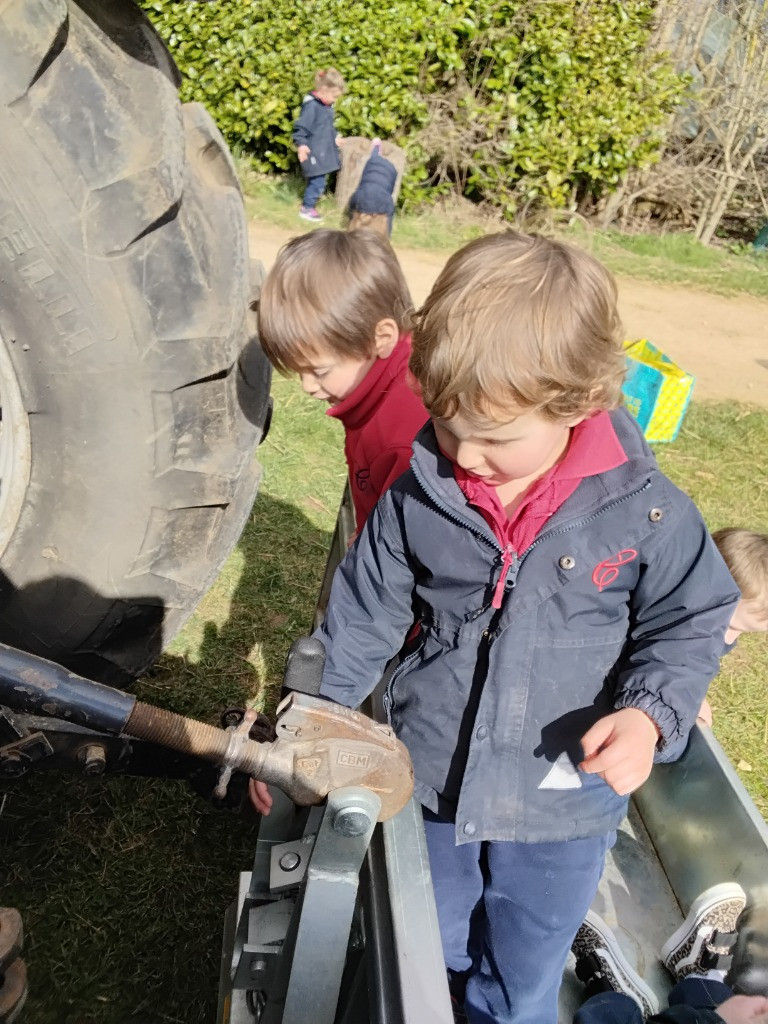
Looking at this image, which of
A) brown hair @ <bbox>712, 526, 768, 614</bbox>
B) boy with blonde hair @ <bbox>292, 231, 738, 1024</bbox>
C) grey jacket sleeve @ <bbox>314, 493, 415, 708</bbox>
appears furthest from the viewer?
brown hair @ <bbox>712, 526, 768, 614</bbox>

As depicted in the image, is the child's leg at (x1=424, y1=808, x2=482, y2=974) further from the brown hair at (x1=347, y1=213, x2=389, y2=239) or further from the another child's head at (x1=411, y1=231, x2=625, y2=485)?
the brown hair at (x1=347, y1=213, x2=389, y2=239)

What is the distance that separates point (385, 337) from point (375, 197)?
4.96 metres

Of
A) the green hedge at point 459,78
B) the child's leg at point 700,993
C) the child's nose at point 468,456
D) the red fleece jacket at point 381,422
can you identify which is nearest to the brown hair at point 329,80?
the green hedge at point 459,78

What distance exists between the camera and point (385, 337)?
6.11ft

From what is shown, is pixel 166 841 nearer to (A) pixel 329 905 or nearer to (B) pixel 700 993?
(A) pixel 329 905

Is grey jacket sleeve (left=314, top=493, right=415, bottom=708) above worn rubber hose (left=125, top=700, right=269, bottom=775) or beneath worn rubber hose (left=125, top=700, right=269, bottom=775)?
beneath

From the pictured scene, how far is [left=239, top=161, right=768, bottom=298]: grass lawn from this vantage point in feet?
23.8

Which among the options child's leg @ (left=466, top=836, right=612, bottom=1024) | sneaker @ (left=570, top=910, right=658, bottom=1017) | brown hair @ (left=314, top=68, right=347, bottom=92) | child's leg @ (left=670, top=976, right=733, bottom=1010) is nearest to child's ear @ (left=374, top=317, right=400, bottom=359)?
child's leg @ (left=466, top=836, right=612, bottom=1024)

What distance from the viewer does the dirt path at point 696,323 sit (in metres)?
5.77

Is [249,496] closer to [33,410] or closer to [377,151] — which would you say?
[33,410]

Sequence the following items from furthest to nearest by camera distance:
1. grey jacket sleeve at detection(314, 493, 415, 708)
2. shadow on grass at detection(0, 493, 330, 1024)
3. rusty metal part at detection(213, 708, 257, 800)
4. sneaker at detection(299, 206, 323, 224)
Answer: sneaker at detection(299, 206, 323, 224)
shadow on grass at detection(0, 493, 330, 1024)
grey jacket sleeve at detection(314, 493, 415, 708)
rusty metal part at detection(213, 708, 257, 800)

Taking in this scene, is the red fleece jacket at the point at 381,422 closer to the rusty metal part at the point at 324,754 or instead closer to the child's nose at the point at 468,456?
the child's nose at the point at 468,456

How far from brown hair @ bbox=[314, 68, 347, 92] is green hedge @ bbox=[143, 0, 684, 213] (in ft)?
1.06

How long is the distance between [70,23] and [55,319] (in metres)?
0.46
